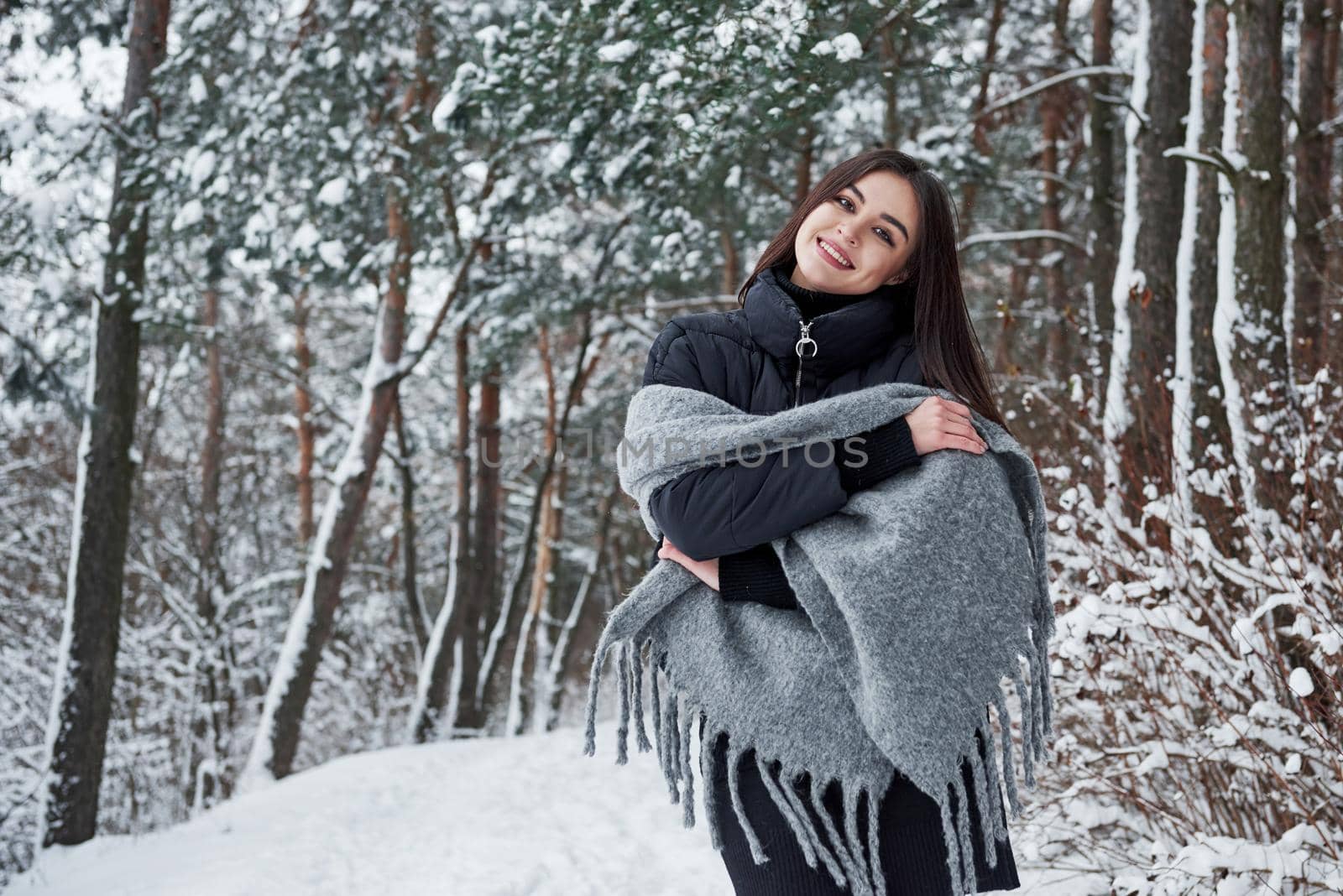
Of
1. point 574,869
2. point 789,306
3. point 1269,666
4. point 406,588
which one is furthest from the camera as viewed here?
point 406,588

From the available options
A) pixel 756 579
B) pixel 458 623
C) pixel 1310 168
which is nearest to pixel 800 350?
pixel 756 579

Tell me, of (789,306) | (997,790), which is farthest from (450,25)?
(997,790)

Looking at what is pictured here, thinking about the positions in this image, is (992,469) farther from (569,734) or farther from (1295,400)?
(569,734)

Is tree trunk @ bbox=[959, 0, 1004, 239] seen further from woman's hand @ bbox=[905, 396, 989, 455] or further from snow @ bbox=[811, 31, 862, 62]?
woman's hand @ bbox=[905, 396, 989, 455]

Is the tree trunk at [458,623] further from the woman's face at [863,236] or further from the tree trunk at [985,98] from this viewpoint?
the woman's face at [863,236]

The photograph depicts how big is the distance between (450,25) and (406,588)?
20.6ft

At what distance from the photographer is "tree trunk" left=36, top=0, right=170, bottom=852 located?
20.6 ft

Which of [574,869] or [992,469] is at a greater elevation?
[992,469]

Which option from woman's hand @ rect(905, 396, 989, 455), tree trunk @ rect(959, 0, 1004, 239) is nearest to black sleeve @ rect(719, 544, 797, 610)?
woman's hand @ rect(905, 396, 989, 455)

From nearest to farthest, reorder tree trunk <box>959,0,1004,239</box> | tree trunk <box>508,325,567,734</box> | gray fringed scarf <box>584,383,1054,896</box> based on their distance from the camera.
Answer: gray fringed scarf <box>584,383,1054,896</box>, tree trunk <box>959,0,1004,239</box>, tree trunk <box>508,325,567,734</box>

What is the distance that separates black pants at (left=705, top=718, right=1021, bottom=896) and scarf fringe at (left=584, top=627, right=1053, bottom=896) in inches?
0.6

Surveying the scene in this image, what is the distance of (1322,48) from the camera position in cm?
744

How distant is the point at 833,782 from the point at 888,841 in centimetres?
13

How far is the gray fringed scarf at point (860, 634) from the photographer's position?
148 cm
